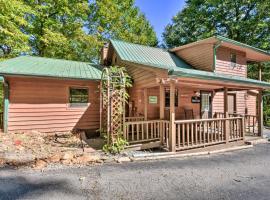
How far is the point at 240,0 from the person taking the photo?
19.9 m

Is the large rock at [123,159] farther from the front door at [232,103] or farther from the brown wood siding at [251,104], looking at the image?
the brown wood siding at [251,104]

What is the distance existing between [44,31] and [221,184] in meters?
17.5

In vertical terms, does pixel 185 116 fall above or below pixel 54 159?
above

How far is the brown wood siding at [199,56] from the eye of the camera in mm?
11727

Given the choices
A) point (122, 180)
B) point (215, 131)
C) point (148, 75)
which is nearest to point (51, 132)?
point (148, 75)

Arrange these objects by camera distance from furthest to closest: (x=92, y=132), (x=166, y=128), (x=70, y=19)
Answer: (x=70, y=19)
(x=92, y=132)
(x=166, y=128)

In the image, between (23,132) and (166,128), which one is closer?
(166,128)

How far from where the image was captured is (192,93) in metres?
11.2

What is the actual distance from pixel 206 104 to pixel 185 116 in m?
1.98

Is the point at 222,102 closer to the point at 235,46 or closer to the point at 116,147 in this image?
the point at 235,46

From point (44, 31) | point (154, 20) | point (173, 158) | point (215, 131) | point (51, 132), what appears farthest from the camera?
point (154, 20)

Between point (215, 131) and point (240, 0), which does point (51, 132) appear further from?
→ point (240, 0)

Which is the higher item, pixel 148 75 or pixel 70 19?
pixel 70 19

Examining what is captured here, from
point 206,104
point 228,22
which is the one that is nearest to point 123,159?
point 206,104
